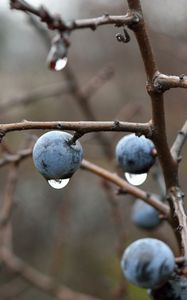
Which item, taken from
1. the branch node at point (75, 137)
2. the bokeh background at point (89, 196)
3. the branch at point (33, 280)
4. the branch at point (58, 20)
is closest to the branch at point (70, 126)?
the branch node at point (75, 137)

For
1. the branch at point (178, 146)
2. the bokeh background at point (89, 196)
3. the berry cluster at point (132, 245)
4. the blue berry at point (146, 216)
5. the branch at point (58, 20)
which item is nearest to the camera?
the branch at point (58, 20)

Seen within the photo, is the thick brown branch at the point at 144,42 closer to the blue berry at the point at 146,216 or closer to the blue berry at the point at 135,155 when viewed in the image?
the blue berry at the point at 135,155

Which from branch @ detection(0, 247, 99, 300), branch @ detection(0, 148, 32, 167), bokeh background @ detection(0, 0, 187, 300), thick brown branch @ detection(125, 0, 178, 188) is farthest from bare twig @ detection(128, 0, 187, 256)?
bokeh background @ detection(0, 0, 187, 300)

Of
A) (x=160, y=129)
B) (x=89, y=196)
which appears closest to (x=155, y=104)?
(x=160, y=129)

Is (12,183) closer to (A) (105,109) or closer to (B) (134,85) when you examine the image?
(B) (134,85)

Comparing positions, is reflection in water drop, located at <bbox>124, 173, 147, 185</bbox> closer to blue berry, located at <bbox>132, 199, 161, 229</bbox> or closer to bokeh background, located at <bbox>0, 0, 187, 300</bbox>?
blue berry, located at <bbox>132, 199, 161, 229</bbox>
